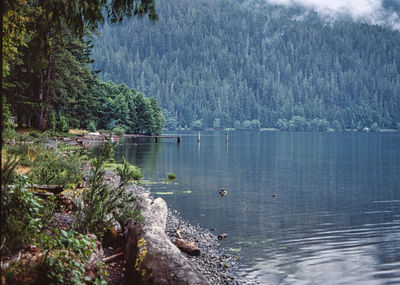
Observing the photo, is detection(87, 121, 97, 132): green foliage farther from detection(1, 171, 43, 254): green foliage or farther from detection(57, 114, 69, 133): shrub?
detection(1, 171, 43, 254): green foliage

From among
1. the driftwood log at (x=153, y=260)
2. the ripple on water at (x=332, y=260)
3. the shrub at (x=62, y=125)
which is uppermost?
the shrub at (x=62, y=125)

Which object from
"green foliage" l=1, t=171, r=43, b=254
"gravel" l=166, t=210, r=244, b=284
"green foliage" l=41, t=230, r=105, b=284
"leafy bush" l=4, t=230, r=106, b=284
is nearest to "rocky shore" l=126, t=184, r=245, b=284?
"gravel" l=166, t=210, r=244, b=284

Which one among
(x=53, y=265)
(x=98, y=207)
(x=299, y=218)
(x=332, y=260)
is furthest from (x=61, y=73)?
(x=53, y=265)

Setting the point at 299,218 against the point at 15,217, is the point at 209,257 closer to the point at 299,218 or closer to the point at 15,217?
the point at 15,217

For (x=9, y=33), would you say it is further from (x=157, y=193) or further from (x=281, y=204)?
(x=281, y=204)

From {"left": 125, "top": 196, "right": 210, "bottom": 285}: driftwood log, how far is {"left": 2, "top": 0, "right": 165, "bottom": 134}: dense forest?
16.6 feet

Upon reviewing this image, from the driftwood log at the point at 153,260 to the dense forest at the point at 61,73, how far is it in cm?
506

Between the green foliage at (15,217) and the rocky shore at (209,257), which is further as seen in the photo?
the rocky shore at (209,257)

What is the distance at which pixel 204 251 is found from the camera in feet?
44.3

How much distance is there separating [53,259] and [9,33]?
8.40m

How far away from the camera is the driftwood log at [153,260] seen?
7.95 metres

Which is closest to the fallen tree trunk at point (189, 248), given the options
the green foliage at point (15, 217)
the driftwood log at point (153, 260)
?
the driftwood log at point (153, 260)

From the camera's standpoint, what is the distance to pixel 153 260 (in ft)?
28.3

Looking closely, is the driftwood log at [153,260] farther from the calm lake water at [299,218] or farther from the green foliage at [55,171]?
the green foliage at [55,171]
